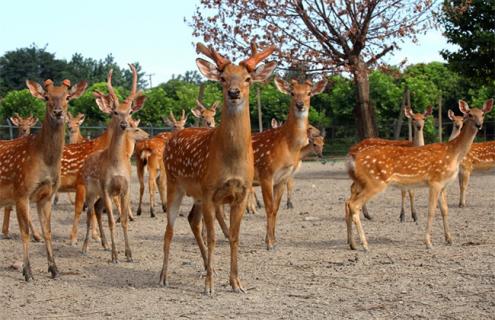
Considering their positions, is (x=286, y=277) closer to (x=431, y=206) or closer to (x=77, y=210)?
(x=431, y=206)

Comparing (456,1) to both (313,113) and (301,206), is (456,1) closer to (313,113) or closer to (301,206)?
(301,206)

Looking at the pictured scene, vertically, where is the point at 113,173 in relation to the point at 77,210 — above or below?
above

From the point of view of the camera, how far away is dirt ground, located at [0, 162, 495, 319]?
6273 mm

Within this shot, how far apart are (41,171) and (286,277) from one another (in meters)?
2.85

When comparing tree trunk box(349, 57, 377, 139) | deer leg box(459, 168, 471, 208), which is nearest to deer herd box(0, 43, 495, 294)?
deer leg box(459, 168, 471, 208)

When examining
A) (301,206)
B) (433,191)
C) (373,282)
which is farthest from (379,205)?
(373,282)

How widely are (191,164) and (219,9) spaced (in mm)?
12568

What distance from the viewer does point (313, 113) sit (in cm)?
3556

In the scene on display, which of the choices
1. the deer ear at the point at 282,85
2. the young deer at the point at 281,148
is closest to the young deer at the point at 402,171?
the young deer at the point at 281,148

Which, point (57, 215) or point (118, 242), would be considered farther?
point (57, 215)

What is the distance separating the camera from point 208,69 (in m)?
7.25

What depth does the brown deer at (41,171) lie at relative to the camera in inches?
314

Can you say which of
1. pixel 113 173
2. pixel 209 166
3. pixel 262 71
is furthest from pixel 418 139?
pixel 209 166

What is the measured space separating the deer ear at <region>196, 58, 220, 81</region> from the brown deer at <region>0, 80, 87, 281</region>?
5.57 feet
